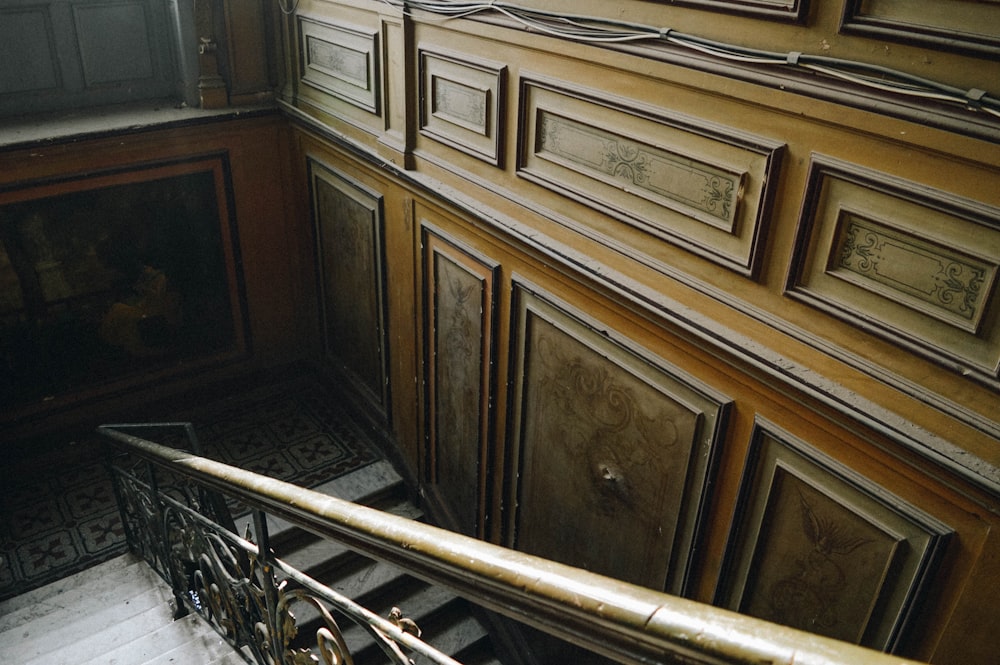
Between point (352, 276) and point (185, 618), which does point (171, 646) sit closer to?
point (185, 618)

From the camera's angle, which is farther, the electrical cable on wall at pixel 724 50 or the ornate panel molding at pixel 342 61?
the ornate panel molding at pixel 342 61

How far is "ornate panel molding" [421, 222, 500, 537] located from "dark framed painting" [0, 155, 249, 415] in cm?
203

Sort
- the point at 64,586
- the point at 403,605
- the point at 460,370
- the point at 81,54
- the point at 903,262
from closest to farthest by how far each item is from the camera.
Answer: the point at 903,262, the point at 460,370, the point at 64,586, the point at 403,605, the point at 81,54

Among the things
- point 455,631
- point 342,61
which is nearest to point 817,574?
point 455,631

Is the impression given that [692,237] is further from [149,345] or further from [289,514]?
[149,345]

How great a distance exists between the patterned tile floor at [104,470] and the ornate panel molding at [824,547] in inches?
129

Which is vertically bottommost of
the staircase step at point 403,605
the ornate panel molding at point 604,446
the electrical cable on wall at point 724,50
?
the staircase step at point 403,605

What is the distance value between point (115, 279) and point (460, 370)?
8.66ft

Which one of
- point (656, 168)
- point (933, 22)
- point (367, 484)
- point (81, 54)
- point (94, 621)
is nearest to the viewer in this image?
point (933, 22)

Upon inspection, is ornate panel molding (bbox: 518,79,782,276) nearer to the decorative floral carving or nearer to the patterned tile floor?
the decorative floral carving

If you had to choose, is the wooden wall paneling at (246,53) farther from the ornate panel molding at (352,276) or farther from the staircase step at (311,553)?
the staircase step at (311,553)

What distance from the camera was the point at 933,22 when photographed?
1879 millimetres

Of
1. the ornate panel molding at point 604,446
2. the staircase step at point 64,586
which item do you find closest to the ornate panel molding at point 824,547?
the ornate panel molding at point 604,446

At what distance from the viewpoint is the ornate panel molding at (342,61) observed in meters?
4.35
